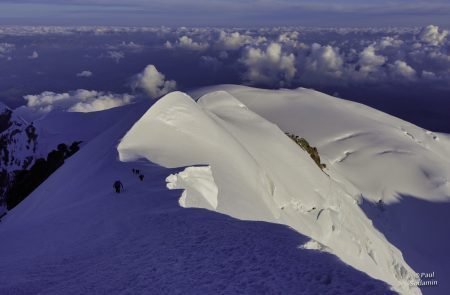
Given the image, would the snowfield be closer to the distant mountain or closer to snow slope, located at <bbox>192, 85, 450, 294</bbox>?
snow slope, located at <bbox>192, 85, 450, 294</bbox>

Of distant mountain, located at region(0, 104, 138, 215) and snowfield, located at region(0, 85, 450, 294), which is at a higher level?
snowfield, located at region(0, 85, 450, 294)

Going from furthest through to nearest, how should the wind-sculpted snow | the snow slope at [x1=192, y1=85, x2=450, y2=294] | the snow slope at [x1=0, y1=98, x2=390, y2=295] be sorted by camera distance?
the snow slope at [x1=192, y1=85, x2=450, y2=294]
the wind-sculpted snow
the snow slope at [x1=0, y1=98, x2=390, y2=295]

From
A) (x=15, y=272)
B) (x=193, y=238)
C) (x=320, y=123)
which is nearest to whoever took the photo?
(x=193, y=238)

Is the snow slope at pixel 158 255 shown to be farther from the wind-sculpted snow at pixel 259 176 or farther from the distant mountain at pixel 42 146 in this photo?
the distant mountain at pixel 42 146

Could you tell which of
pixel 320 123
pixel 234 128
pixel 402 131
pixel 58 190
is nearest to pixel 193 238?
pixel 58 190

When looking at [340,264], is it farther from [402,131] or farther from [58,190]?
[402,131]

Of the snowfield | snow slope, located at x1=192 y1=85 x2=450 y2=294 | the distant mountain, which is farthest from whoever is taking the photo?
snow slope, located at x1=192 y1=85 x2=450 y2=294

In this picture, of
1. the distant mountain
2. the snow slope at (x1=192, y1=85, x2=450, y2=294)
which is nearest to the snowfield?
the snow slope at (x1=192, y1=85, x2=450, y2=294)
